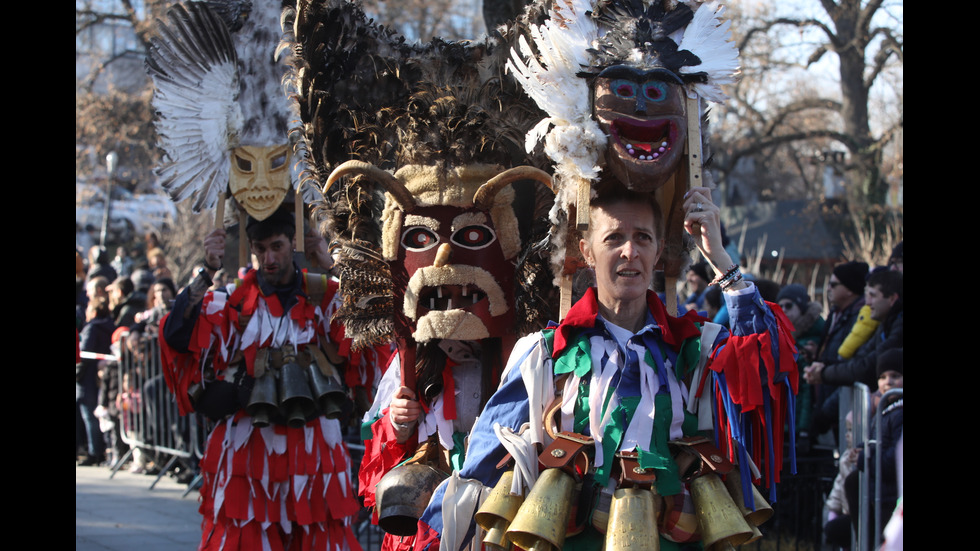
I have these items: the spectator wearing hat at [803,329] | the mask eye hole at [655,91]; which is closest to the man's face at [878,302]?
the spectator wearing hat at [803,329]

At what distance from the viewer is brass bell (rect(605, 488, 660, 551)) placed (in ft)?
9.29

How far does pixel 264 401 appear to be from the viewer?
4988mm

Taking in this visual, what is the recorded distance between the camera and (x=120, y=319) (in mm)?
9859

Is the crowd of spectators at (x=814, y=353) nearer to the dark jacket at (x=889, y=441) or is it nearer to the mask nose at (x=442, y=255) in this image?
the dark jacket at (x=889, y=441)

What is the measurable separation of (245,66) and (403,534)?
2.72m

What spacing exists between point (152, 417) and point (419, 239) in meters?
5.87

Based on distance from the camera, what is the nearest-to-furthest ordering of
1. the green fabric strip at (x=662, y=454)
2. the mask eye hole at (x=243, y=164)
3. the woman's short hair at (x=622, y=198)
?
1. the green fabric strip at (x=662, y=454)
2. the woman's short hair at (x=622, y=198)
3. the mask eye hole at (x=243, y=164)

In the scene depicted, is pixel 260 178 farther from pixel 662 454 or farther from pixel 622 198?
pixel 662 454

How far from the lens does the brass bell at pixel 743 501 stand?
3.02 m

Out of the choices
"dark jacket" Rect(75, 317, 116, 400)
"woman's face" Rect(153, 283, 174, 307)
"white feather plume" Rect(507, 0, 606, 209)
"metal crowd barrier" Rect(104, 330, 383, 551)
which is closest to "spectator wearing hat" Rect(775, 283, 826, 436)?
"white feather plume" Rect(507, 0, 606, 209)

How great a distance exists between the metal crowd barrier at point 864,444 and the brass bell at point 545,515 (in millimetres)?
2643

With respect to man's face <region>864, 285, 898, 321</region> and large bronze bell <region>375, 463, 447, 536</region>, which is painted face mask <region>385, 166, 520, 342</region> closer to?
large bronze bell <region>375, 463, 447, 536</region>

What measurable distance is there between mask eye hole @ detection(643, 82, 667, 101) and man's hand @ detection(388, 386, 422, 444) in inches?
62.4
